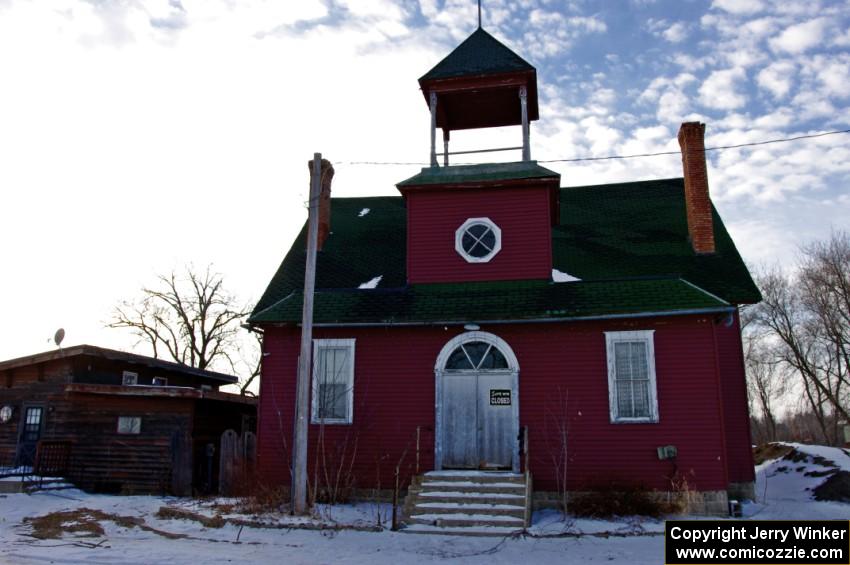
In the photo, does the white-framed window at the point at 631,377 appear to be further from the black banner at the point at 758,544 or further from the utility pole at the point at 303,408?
the utility pole at the point at 303,408

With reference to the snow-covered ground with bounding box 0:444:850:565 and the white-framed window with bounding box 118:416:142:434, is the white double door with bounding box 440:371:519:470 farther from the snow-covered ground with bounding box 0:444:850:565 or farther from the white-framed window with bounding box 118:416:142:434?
the white-framed window with bounding box 118:416:142:434

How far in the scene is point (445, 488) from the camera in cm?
1298

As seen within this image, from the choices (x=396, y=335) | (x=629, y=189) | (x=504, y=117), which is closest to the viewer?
(x=396, y=335)

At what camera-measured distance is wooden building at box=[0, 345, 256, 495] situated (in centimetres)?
1767

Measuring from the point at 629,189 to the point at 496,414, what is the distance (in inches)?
436

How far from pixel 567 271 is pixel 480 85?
5.44 meters

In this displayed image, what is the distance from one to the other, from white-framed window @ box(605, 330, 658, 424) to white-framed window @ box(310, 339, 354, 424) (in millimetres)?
5826

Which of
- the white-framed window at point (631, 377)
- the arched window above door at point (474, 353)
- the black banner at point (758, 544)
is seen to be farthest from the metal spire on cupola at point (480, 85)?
the black banner at point (758, 544)

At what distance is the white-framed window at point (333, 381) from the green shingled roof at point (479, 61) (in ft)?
24.7

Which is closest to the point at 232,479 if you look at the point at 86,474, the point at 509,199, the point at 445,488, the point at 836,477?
the point at 86,474

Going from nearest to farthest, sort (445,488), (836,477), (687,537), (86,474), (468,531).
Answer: (687,537), (468,531), (445,488), (836,477), (86,474)

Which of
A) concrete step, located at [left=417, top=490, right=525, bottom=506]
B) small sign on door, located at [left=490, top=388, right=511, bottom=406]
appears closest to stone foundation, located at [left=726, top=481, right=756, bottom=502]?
small sign on door, located at [left=490, top=388, right=511, bottom=406]

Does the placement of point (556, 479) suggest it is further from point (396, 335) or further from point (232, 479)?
point (232, 479)

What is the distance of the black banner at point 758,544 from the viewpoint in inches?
354
